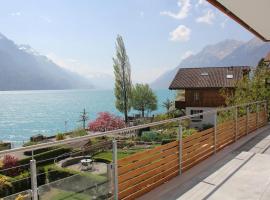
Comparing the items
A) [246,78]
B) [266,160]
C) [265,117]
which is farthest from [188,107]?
[266,160]

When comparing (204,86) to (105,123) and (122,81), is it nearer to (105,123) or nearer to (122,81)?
(105,123)

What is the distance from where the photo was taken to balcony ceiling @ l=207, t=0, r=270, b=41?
5645 mm

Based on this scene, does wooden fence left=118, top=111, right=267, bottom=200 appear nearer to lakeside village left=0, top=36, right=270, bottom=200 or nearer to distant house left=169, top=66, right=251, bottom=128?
lakeside village left=0, top=36, right=270, bottom=200

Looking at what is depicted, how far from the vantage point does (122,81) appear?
50.9m

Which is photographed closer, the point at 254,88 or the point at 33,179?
the point at 33,179

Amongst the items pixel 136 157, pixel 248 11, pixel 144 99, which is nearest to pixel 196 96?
pixel 248 11

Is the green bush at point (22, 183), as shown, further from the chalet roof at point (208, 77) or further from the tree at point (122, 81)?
the tree at point (122, 81)

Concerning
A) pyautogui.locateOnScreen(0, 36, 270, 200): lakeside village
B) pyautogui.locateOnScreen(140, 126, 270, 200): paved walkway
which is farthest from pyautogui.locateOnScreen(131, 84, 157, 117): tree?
pyautogui.locateOnScreen(140, 126, 270, 200): paved walkway

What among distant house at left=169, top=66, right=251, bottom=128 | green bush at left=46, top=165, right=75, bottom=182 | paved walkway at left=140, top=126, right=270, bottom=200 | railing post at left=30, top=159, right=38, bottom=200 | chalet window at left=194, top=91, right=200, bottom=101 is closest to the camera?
railing post at left=30, top=159, right=38, bottom=200

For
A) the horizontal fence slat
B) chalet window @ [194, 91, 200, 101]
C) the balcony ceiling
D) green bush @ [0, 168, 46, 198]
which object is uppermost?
the balcony ceiling

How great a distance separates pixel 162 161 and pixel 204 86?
3101 cm

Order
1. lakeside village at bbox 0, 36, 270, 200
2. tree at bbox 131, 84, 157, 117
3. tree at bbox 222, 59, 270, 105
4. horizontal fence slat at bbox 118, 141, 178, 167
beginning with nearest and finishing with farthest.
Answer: lakeside village at bbox 0, 36, 270, 200, horizontal fence slat at bbox 118, 141, 178, 167, tree at bbox 222, 59, 270, 105, tree at bbox 131, 84, 157, 117

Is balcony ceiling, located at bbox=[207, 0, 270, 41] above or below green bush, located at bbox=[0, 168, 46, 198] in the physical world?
above

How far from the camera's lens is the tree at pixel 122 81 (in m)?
50.7
